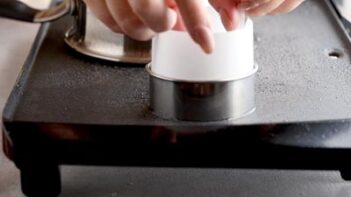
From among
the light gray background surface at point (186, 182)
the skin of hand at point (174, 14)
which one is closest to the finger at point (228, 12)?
the skin of hand at point (174, 14)

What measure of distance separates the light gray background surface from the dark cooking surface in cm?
5

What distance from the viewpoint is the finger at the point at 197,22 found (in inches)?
14.0

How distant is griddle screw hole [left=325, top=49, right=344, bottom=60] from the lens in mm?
519

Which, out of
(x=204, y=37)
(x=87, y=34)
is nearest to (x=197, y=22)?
(x=204, y=37)

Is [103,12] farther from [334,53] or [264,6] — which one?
[334,53]

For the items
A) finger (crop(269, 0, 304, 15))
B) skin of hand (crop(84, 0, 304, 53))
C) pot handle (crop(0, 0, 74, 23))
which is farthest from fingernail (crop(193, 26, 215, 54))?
pot handle (crop(0, 0, 74, 23))

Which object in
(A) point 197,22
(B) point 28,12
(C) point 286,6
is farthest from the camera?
(B) point 28,12

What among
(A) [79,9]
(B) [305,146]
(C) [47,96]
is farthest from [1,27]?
(B) [305,146]

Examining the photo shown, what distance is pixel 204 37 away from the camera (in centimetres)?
36

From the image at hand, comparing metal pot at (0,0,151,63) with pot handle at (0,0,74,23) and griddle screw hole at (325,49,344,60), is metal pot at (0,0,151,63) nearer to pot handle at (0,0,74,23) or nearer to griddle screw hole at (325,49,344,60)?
pot handle at (0,0,74,23)

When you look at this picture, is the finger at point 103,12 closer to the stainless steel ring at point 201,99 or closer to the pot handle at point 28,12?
the stainless steel ring at point 201,99

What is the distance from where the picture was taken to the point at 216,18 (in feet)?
1.42

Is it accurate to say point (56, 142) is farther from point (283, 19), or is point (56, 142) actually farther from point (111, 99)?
point (283, 19)

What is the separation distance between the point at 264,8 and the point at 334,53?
13 cm
